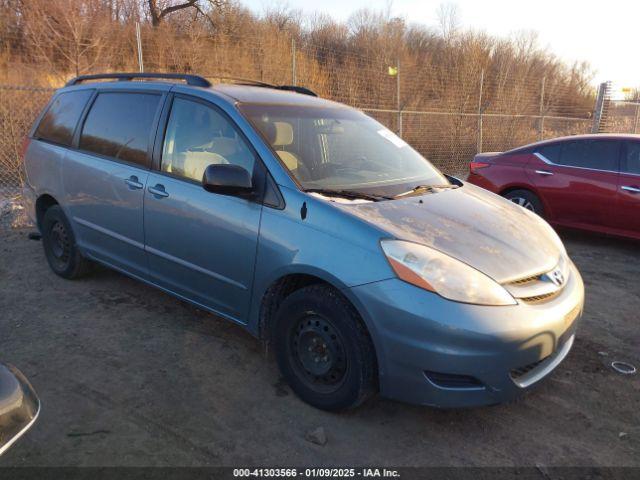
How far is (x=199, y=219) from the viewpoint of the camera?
10.4 feet

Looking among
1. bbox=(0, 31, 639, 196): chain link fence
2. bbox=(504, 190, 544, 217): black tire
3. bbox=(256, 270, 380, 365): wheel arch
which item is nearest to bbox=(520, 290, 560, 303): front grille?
bbox=(256, 270, 380, 365): wheel arch

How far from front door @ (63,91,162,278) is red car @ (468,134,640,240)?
488cm

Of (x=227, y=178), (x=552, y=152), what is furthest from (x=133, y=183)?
(x=552, y=152)

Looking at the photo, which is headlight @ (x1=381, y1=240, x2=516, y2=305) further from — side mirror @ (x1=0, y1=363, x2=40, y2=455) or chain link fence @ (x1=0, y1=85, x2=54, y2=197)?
chain link fence @ (x1=0, y1=85, x2=54, y2=197)

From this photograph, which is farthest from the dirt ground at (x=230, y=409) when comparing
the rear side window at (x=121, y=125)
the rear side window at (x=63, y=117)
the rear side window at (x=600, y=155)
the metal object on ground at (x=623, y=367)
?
the rear side window at (x=600, y=155)

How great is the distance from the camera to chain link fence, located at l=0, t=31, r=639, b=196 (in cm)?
1027

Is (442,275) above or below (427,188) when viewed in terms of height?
below

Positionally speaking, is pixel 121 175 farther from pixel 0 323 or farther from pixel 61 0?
pixel 61 0

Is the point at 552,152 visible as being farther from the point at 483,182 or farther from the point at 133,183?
the point at 133,183

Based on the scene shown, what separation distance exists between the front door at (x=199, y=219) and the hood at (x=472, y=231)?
706 millimetres

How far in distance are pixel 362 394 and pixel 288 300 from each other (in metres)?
0.64

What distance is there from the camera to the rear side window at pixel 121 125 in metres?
3.63

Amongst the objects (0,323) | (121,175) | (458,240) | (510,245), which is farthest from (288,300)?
(0,323)

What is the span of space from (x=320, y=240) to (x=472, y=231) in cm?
88
